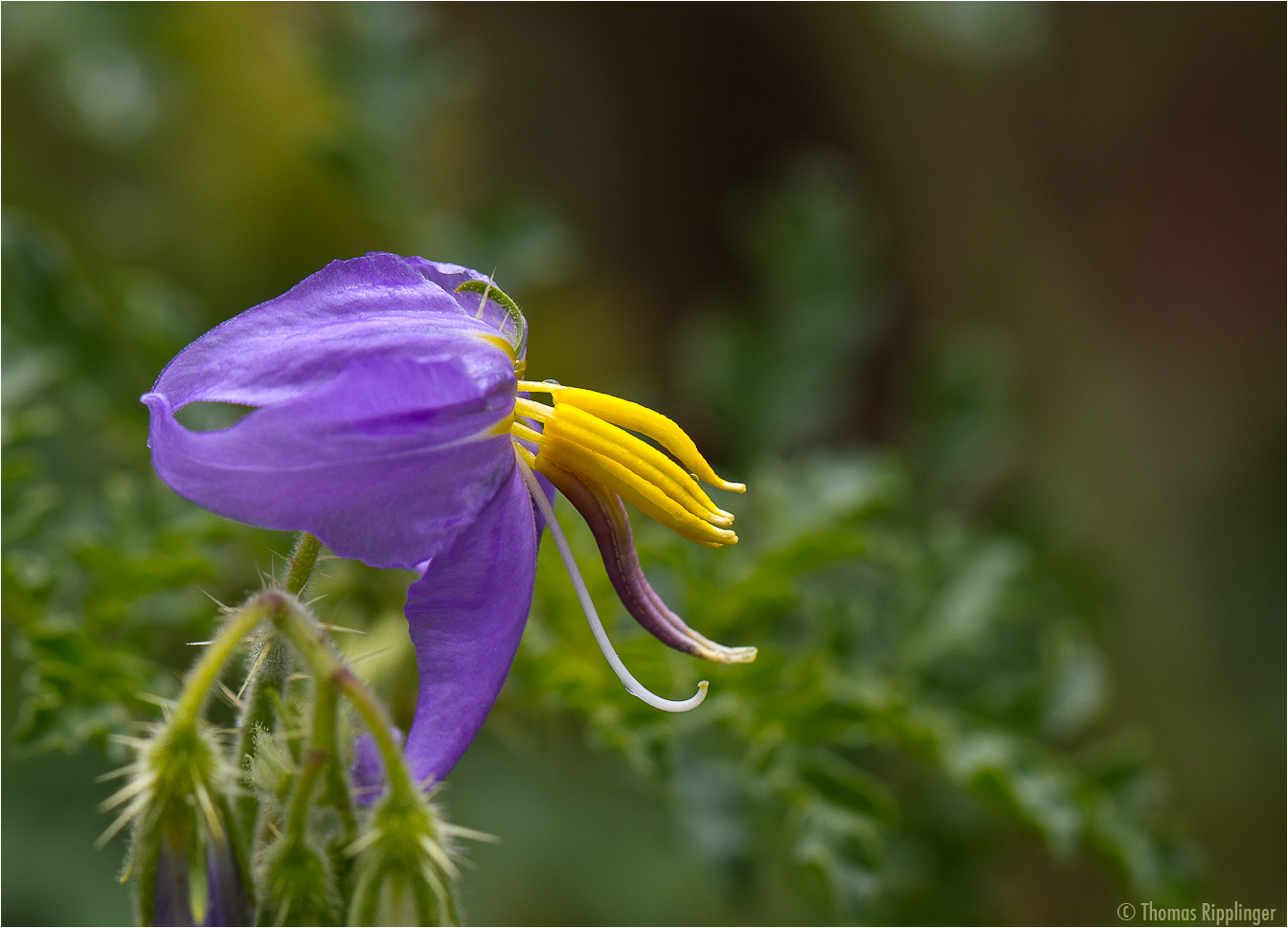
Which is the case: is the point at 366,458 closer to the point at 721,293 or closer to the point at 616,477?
the point at 616,477

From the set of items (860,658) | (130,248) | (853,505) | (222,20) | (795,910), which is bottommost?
(795,910)

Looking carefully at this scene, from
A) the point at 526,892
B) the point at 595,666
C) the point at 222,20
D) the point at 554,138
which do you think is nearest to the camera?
the point at 595,666

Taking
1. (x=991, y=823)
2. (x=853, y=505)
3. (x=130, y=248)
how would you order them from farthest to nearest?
(x=130, y=248)
(x=991, y=823)
(x=853, y=505)

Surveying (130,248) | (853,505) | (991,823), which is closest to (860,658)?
(853,505)

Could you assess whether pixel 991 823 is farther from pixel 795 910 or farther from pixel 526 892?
pixel 526 892

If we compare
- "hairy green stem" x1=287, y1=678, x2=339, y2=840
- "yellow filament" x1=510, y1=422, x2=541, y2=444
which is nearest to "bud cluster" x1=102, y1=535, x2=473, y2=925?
"hairy green stem" x1=287, y1=678, x2=339, y2=840

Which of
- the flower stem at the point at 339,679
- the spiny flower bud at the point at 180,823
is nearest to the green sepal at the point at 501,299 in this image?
the flower stem at the point at 339,679

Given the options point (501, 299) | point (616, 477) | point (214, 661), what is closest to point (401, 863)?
point (214, 661)
